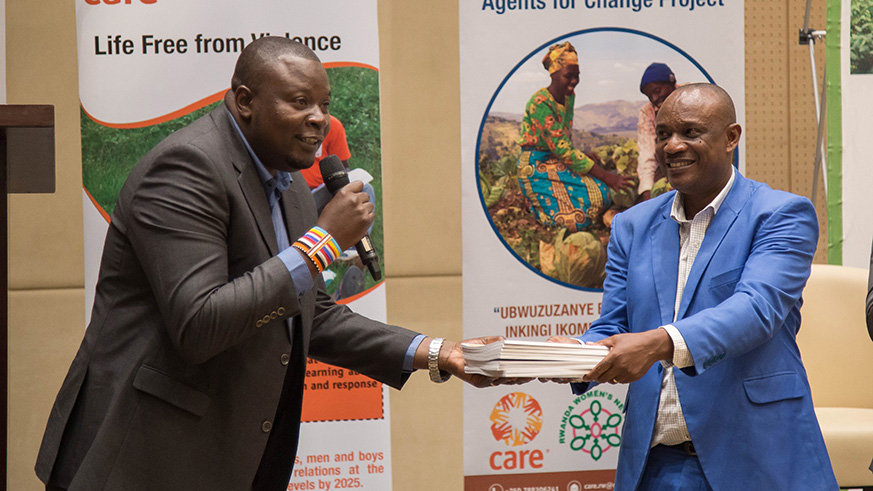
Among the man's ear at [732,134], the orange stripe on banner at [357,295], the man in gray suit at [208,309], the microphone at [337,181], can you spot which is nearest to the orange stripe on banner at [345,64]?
the orange stripe on banner at [357,295]

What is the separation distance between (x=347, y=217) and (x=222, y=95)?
190cm

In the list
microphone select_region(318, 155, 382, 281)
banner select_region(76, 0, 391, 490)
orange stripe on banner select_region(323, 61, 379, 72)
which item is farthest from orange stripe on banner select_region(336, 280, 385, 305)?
microphone select_region(318, 155, 382, 281)

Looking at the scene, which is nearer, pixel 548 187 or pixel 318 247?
pixel 318 247

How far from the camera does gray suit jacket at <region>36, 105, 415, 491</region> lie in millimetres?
1934

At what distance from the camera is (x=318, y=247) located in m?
2.03

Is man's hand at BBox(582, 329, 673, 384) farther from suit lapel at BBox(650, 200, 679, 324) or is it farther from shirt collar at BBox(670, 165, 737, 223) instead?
shirt collar at BBox(670, 165, 737, 223)

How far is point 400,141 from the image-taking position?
402cm

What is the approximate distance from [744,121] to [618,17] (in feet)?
2.58

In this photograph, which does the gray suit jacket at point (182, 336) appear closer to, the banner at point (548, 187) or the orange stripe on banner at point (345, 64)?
the orange stripe on banner at point (345, 64)

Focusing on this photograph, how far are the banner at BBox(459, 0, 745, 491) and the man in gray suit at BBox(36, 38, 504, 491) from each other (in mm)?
1847

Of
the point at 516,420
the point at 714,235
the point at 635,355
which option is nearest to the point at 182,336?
the point at 635,355

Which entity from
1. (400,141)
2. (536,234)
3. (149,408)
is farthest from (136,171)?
(536,234)

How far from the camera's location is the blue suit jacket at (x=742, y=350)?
224 centimetres

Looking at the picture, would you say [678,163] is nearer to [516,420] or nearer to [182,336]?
[182,336]
